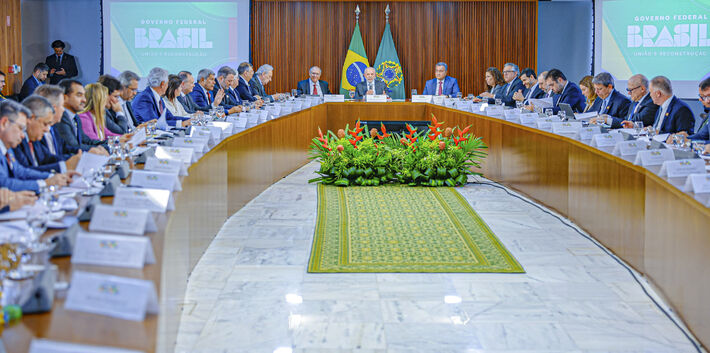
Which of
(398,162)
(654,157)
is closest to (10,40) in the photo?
(398,162)

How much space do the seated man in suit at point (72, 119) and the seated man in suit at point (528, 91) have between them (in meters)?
5.70

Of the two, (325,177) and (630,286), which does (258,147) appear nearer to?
(325,177)

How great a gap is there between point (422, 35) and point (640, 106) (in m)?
7.12

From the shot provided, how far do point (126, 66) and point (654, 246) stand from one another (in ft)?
33.6

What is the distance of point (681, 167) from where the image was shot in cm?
381

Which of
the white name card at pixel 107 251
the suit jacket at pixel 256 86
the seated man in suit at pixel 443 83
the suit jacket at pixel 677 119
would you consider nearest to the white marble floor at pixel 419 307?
the white name card at pixel 107 251

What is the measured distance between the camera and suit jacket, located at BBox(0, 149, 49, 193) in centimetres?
318

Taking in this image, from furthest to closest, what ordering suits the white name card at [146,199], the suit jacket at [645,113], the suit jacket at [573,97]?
1. the suit jacket at [573,97]
2. the suit jacket at [645,113]
3. the white name card at [146,199]

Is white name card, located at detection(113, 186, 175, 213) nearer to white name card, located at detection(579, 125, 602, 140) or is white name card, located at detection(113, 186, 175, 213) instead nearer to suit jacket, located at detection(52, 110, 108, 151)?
suit jacket, located at detection(52, 110, 108, 151)

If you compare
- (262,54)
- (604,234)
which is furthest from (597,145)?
(262,54)

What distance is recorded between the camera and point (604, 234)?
4793 mm

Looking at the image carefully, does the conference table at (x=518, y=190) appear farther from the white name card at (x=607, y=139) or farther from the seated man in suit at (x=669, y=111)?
the seated man in suit at (x=669, y=111)

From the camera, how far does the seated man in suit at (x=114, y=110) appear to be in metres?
5.45

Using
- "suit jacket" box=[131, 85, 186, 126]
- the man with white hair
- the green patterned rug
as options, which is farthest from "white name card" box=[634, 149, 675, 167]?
"suit jacket" box=[131, 85, 186, 126]
